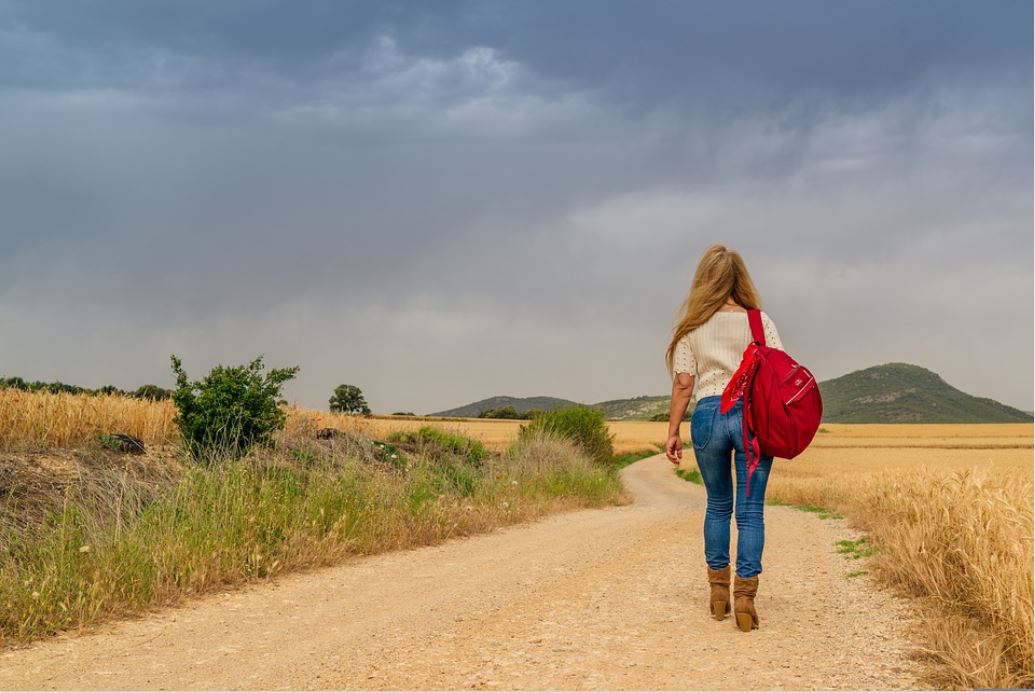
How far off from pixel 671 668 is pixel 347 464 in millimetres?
7418

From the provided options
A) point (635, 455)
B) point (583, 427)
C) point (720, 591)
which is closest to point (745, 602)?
point (720, 591)

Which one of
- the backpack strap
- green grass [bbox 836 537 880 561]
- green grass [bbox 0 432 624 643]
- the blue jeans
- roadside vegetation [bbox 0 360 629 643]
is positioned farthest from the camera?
green grass [bbox 836 537 880 561]

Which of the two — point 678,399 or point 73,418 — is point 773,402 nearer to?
point 678,399

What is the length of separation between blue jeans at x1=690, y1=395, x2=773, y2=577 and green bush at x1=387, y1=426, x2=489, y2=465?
18.0 metres

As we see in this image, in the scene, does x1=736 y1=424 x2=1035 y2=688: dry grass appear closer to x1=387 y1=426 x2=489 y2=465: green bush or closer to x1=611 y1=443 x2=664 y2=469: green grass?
x1=387 y1=426 x2=489 y2=465: green bush

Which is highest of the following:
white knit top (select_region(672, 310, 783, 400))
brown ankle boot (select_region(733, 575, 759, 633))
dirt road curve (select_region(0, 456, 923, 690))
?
white knit top (select_region(672, 310, 783, 400))

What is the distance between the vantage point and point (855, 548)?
10797 mm

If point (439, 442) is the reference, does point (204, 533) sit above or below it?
below

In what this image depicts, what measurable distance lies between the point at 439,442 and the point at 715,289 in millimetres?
21075

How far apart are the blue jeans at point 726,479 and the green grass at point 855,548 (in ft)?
14.2

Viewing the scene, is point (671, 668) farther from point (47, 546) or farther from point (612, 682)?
point (47, 546)

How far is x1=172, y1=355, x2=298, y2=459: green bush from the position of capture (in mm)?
16359

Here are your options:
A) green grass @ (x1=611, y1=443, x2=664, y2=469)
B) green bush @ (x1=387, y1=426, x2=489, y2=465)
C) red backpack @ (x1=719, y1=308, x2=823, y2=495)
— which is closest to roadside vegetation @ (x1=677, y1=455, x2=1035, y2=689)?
red backpack @ (x1=719, y1=308, x2=823, y2=495)

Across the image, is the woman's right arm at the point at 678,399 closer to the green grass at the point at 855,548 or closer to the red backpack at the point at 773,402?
the red backpack at the point at 773,402
